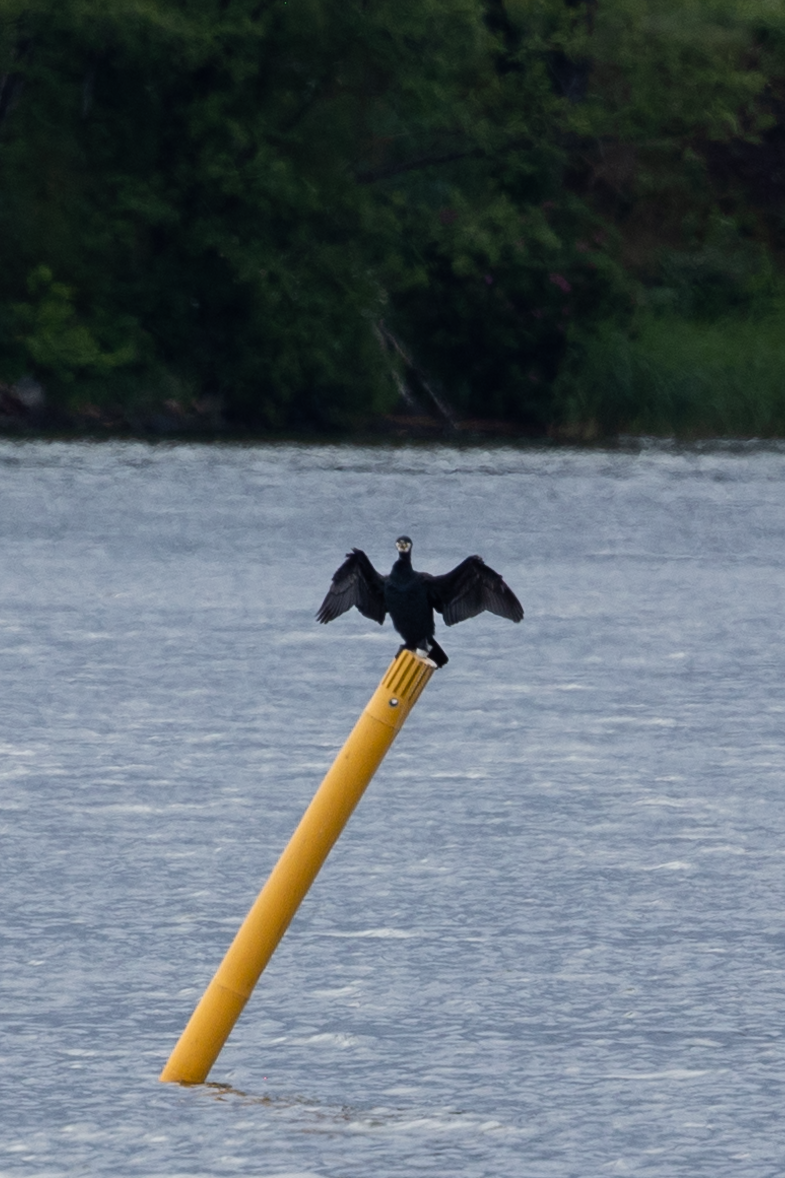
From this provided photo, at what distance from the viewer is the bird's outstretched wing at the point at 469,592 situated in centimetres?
699

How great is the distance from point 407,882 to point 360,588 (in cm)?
290

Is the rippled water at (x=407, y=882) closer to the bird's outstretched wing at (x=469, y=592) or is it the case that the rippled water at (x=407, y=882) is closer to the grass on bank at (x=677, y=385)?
the bird's outstretched wing at (x=469, y=592)

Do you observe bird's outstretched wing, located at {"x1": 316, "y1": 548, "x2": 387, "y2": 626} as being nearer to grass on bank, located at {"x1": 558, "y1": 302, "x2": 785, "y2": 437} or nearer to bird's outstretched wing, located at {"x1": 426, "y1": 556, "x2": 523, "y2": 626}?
bird's outstretched wing, located at {"x1": 426, "y1": 556, "x2": 523, "y2": 626}

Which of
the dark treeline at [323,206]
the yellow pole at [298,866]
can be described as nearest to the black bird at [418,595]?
the yellow pole at [298,866]

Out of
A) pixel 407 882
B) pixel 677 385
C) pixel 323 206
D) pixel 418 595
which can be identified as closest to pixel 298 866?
pixel 418 595

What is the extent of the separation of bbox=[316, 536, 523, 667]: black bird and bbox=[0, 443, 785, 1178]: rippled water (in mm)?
1305

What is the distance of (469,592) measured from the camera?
23.3 ft

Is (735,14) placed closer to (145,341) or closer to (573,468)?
(145,341)

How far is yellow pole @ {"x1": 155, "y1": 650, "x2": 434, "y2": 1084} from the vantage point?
261 inches

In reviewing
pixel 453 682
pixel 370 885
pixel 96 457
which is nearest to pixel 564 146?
pixel 96 457

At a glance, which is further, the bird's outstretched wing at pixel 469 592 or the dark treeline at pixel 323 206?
the dark treeline at pixel 323 206

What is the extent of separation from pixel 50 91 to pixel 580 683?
3468cm

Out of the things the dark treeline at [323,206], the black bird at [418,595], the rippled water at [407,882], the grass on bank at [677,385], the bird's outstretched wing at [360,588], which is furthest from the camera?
the dark treeline at [323,206]

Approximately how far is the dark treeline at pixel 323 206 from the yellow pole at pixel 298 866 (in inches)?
1496
